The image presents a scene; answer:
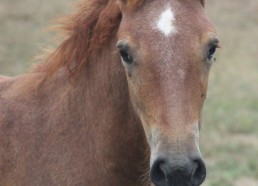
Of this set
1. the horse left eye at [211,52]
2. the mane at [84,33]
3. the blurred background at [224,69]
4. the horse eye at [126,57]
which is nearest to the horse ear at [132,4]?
the mane at [84,33]

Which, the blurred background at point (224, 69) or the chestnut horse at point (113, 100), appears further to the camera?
the blurred background at point (224, 69)

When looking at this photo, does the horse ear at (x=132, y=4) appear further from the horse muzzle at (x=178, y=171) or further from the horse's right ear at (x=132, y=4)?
the horse muzzle at (x=178, y=171)

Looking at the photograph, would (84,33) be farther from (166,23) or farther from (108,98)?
(166,23)

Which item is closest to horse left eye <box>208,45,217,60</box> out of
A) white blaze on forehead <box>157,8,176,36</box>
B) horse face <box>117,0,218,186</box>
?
horse face <box>117,0,218,186</box>

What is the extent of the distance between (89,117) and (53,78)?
37 cm

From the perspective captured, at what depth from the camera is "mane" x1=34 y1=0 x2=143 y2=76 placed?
421cm

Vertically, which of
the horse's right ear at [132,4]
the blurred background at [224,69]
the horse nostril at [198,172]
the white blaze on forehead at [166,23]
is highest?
the horse's right ear at [132,4]

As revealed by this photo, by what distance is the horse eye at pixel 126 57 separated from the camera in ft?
12.6

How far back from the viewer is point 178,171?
138 inches

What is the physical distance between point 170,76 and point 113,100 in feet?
2.01

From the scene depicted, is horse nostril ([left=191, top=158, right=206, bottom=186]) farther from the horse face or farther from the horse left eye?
the horse left eye

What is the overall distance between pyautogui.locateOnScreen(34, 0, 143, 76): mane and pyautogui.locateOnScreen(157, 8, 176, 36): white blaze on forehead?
16.8 inches

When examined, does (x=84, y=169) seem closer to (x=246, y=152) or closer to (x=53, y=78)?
(x=53, y=78)

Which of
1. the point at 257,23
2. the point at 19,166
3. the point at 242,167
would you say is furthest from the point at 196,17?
the point at 257,23
